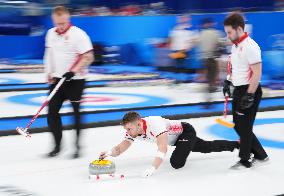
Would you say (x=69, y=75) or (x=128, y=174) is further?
(x=69, y=75)

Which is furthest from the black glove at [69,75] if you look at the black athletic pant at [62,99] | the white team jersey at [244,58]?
the white team jersey at [244,58]

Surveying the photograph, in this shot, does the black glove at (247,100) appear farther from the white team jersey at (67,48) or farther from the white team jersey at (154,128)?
the white team jersey at (67,48)

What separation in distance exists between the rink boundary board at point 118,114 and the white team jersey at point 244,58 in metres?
2.51

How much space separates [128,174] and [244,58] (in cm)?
152

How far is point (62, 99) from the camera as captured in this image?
5750mm

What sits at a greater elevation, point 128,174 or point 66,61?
point 66,61

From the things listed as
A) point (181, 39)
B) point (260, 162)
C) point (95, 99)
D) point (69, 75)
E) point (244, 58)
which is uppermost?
point (244, 58)

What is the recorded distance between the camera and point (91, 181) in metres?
4.85

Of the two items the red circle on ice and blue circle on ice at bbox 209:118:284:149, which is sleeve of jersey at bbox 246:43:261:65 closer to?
blue circle on ice at bbox 209:118:284:149

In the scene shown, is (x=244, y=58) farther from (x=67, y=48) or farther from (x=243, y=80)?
(x=67, y=48)

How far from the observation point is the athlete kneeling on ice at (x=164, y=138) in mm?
4840

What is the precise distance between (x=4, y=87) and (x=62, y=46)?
6.80 metres

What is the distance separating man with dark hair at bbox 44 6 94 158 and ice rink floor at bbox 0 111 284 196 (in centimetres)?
41

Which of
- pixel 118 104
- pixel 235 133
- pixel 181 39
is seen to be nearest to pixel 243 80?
pixel 235 133
